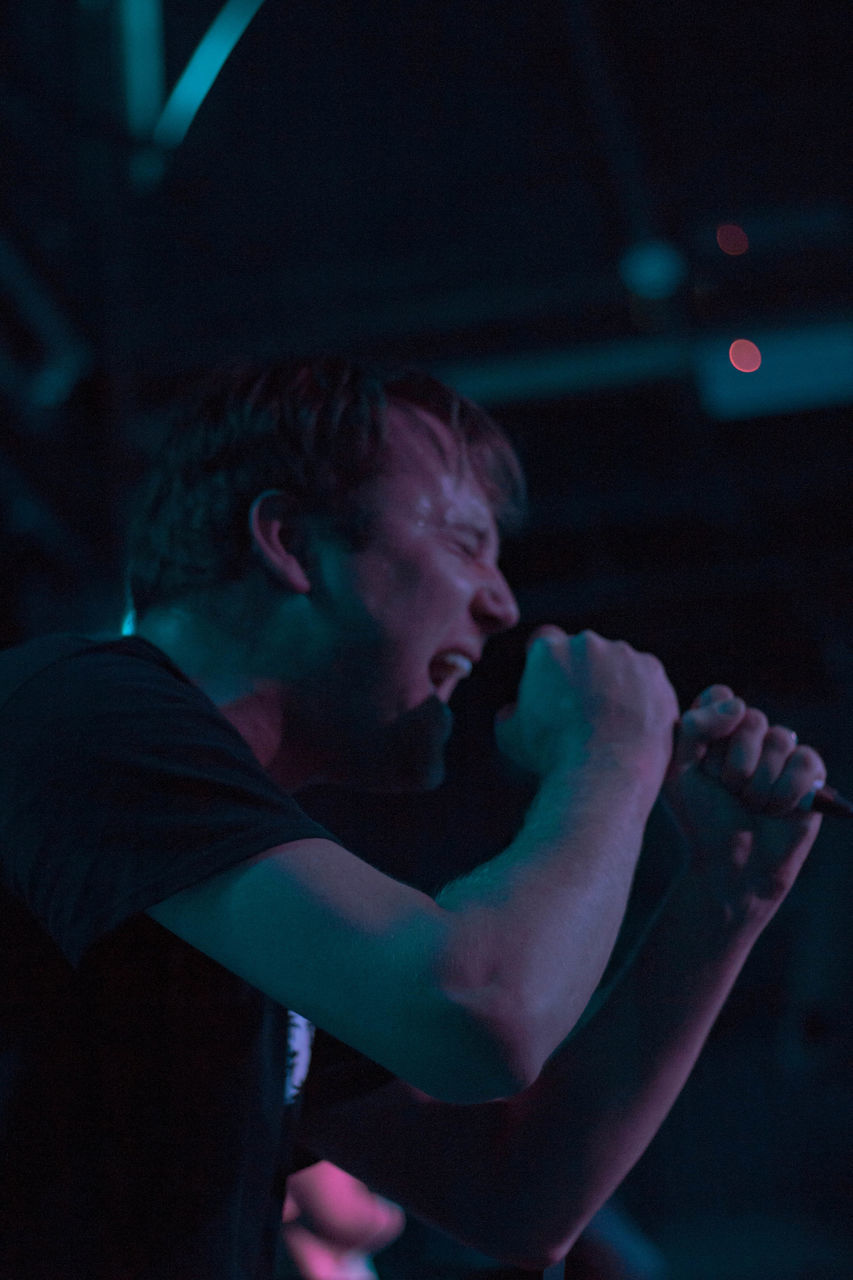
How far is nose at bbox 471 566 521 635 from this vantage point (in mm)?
1237

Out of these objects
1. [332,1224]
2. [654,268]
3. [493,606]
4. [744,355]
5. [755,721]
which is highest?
[493,606]

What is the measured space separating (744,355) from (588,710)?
7.88 feet

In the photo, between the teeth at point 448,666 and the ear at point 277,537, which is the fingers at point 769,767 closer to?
the teeth at point 448,666

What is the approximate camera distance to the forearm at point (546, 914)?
70 centimetres

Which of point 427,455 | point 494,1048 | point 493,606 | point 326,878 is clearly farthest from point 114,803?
point 427,455

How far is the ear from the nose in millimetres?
208

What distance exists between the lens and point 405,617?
117 cm

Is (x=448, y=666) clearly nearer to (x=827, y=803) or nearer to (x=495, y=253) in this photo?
(x=827, y=803)

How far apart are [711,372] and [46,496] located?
2128 mm

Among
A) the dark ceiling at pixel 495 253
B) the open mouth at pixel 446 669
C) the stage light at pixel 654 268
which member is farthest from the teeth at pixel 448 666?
the stage light at pixel 654 268

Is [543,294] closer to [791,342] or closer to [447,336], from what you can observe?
[447,336]

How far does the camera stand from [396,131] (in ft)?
9.32

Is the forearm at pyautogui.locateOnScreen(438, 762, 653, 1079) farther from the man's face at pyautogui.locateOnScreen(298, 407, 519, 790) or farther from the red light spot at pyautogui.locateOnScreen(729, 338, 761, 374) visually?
the red light spot at pyautogui.locateOnScreen(729, 338, 761, 374)

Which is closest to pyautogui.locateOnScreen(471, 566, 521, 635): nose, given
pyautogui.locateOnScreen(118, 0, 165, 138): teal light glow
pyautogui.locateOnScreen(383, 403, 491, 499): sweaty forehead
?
pyautogui.locateOnScreen(383, 403, 491, 499): sweaty forehead
